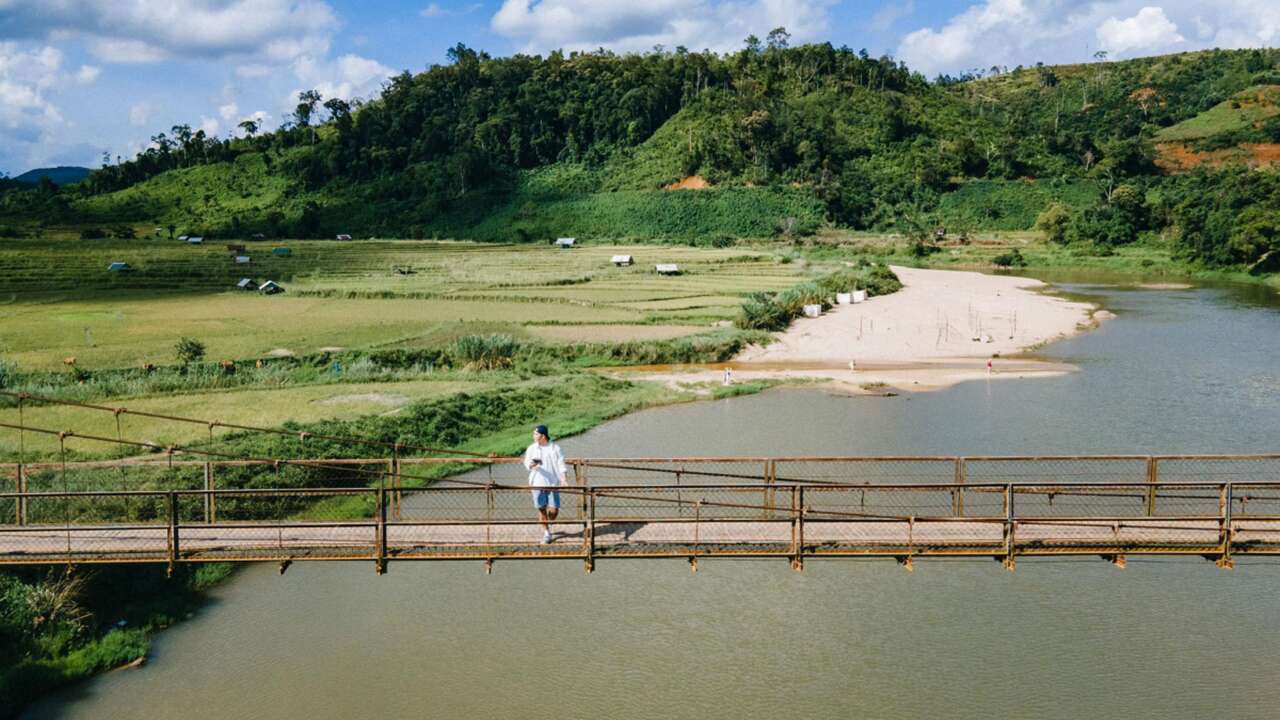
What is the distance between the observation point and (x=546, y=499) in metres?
13.0

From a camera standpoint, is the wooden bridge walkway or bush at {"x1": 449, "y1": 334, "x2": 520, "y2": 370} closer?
the wooden bridge walkway

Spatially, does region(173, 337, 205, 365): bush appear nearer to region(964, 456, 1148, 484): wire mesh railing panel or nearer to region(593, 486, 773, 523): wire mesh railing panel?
region(593, 486, 773, 523): wire mesh railing panel

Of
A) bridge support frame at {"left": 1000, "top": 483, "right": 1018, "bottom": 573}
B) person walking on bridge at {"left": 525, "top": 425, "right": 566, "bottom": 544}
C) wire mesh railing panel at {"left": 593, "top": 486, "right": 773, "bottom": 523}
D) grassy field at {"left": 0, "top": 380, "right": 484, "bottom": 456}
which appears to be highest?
person walking on bridge at {"left": 525, "top": 425, "right": 566, "bottom": 544}

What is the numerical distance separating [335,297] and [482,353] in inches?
884

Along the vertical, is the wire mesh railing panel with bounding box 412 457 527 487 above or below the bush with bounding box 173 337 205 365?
below

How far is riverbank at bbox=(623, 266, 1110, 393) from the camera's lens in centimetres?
3641

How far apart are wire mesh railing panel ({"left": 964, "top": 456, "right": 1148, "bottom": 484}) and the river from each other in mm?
3595

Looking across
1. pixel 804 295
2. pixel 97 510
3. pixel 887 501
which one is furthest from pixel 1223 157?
pixel 97 510

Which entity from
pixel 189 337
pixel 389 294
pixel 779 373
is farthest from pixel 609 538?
pixel 389 294

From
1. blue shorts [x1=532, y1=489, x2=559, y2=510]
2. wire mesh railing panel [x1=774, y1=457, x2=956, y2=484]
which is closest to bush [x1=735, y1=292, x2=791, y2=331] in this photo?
wire mesh railing panel [x1=774, y1=457, x2=956, y2=484]

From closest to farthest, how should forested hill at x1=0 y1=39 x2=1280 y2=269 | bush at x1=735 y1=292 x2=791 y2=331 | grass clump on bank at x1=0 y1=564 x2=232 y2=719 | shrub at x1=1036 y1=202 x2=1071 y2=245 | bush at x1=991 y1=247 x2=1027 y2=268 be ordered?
grass clump on bank at x1=0 y1=564 x2=232 y2=719 < bush at x1=735 y1=292 x2=791 y2=331 < bush at x1=991 y1=247 x2=1027 y2=268 < shrub at x1=1036 y1=202 x2=1071 y2=245 < forested hill at x1=0 y1=39 x2=1280 y2=269

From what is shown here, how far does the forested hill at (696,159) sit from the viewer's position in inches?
4173

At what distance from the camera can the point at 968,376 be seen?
36.3m

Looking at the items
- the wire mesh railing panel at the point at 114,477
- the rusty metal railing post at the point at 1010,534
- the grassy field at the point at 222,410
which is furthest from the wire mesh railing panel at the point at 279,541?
the grassy field at the point at 222,410
